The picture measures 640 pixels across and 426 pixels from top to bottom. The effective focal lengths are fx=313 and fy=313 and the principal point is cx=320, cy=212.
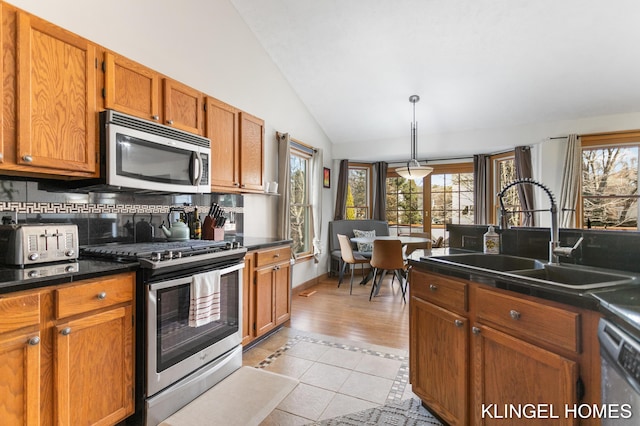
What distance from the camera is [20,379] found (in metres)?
1.28

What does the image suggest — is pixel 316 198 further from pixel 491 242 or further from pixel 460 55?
pixel 491 242

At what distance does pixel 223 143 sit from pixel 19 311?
1932 millimetres

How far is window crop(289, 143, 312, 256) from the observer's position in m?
4.87

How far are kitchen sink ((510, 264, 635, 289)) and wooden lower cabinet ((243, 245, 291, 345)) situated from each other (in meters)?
2.01

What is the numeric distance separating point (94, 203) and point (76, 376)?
1154mm

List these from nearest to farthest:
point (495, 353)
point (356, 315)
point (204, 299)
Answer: point (495, 353)
point (204, 299)
point (356, 315)

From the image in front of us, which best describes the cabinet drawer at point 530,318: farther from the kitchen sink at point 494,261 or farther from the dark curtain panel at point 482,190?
the dark curtain panel at point 482,190

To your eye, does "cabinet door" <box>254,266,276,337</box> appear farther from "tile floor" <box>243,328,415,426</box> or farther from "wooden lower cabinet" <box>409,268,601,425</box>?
"wooden lower cabinet" <box>409,268,601,425</box>

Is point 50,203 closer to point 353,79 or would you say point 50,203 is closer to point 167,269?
point 167,269

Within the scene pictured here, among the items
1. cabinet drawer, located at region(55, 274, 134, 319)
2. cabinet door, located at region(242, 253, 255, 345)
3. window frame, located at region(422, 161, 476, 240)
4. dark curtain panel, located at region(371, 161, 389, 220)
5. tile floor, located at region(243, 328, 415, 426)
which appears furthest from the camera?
dark curtain panel, located at region(371, 161, 389, 220)

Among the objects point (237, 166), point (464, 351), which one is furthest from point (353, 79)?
point (464, 351)

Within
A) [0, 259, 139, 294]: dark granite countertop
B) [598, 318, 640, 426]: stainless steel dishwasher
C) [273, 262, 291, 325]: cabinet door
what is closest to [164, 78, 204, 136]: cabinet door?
[0, 259, 139, 294]: dark granite countertop

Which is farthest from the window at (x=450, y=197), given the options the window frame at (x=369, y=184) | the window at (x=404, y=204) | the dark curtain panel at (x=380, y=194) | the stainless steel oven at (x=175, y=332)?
the stainless steel oven at (x=175, y=332)

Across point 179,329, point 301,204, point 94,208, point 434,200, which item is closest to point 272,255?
point 179,329
